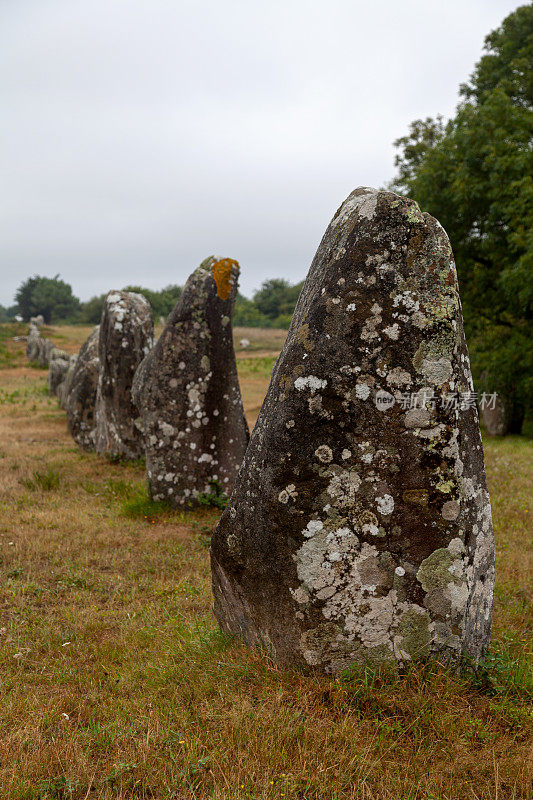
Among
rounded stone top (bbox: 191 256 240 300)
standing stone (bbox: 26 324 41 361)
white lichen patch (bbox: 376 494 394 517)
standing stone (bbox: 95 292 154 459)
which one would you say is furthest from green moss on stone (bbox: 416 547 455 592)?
standing stone (bbox: 26 324 41 361)

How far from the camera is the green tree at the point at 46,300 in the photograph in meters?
84.8

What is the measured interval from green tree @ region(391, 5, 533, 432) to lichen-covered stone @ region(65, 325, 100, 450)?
10.6 m

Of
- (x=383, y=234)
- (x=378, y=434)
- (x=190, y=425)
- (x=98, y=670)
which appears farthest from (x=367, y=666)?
(x=190, y=425)

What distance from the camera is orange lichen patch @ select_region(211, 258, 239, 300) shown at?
8.77 m

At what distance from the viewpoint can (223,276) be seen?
8836 millimetres

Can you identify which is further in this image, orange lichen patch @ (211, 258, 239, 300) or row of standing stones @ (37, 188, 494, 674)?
orange lichen patch @ (211, 258, 239, 300)

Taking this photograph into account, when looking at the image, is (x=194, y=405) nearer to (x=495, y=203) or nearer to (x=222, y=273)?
(x=222, y=273)

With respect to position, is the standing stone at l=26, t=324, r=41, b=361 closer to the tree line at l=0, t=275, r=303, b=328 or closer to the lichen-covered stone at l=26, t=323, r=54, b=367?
the lichen-covered stone at l=26, t=323, r=54, b=367

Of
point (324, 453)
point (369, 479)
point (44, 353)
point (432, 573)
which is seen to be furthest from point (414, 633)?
point (44, 353)

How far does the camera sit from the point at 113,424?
11.7m

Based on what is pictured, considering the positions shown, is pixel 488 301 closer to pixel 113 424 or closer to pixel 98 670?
pixel 113 424

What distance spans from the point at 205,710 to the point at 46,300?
89306mm

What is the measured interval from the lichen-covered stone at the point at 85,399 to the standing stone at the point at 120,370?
0.55 meters

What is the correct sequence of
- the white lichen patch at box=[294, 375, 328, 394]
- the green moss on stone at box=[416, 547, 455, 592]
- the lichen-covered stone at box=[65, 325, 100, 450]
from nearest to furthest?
the green moss on stone at box=[416, 547, 455, 592] → the white lichen patch at box=[294, 375, 328, 394] → the lichen-covered stone at box=[65, 325, 100, 450]
